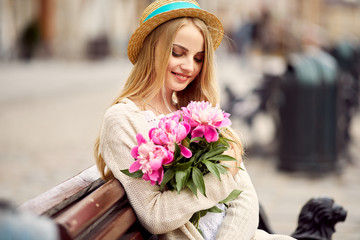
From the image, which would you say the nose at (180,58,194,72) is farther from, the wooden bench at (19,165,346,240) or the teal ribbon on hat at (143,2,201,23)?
the wooden bench at (19,165,346,240)

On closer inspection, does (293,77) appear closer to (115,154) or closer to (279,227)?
(279,227)

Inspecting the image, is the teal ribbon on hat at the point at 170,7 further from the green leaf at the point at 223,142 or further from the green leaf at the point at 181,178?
the green leaf at the point at 181,178

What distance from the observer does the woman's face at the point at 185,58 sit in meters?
2.06

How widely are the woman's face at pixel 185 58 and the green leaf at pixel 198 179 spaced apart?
56 centimetres

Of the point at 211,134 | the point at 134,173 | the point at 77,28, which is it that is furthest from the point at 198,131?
the point at 77,28

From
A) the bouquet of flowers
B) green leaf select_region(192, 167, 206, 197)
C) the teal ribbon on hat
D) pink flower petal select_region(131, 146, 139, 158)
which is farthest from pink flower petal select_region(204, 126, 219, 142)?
the teal ribbon on hat

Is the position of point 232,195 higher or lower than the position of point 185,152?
lower

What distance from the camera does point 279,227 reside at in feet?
A: 14.7

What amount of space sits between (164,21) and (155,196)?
72cm

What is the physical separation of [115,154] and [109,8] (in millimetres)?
29330

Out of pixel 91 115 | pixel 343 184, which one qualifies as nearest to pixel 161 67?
pixel 343 184

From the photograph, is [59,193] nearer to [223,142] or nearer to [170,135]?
[170,135]

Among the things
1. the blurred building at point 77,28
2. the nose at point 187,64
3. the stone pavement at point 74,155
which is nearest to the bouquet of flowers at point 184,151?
the nose at point 187,64

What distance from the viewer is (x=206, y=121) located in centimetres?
169
